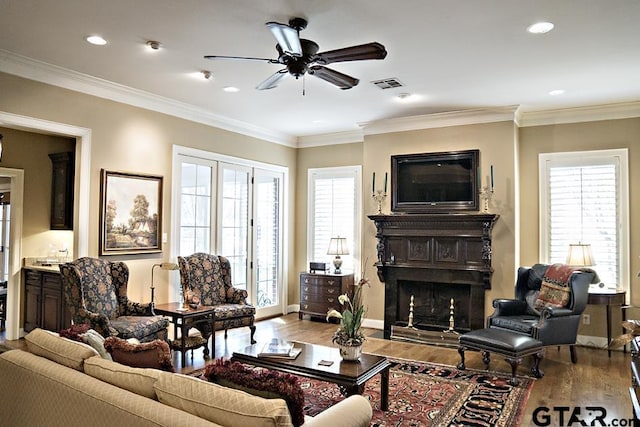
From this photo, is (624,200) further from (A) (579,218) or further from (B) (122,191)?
(B) (122,191)

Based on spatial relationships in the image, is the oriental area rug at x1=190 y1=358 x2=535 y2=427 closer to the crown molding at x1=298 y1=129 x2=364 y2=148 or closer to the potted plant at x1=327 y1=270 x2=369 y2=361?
the potted plant at x1=327 y1=270 x2=369 y2=361

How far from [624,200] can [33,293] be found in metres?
7.11

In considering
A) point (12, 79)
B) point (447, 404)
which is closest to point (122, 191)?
point (12, 79)

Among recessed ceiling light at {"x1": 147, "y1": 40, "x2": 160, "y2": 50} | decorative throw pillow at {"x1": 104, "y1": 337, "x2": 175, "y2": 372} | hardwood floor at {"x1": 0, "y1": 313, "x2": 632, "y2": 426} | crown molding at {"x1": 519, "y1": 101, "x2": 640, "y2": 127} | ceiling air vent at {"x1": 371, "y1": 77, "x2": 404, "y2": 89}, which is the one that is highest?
ceiling air vent at {"x1": 371, "y1": 77, "x2": 404, "y2": 89}

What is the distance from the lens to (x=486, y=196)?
5.86m

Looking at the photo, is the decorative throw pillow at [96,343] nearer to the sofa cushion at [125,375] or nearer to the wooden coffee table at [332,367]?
the sofa cushion at [125,375]

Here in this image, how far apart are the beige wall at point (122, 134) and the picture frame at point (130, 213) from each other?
70 mm

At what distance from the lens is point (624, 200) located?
218 inches

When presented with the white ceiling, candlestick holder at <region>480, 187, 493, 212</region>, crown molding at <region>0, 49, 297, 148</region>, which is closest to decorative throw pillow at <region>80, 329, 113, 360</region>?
the white ceiling

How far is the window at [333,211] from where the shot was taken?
7363 mm

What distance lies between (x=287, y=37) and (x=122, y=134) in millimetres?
2855

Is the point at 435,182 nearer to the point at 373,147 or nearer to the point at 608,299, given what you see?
the point at 373,147

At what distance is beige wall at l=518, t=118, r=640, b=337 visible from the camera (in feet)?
18.0

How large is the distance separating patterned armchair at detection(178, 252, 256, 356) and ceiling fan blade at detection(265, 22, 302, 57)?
2952 millimetres
